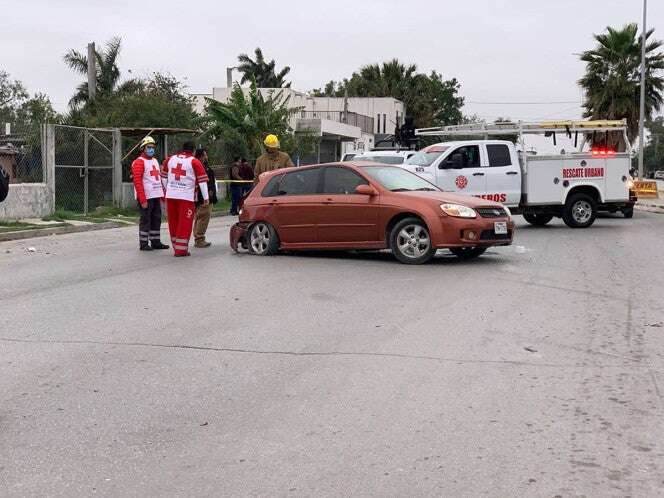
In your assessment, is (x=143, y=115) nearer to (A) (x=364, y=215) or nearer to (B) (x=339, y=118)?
(A) (x=364, y=215)

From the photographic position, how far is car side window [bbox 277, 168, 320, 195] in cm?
1382

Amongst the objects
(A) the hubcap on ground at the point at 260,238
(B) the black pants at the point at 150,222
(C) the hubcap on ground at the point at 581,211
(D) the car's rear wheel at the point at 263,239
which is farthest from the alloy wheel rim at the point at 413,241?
(C) the hubcap on ground at the point at 581,211

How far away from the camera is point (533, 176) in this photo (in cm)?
1992

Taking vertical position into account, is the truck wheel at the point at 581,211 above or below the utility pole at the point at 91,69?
below

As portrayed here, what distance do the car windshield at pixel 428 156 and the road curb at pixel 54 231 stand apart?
726 centimetres

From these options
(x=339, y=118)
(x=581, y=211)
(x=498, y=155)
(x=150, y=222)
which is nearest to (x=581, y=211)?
(x=581, y=211)

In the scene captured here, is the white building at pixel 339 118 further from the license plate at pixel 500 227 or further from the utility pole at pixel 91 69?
the license plate at pixel 500 227

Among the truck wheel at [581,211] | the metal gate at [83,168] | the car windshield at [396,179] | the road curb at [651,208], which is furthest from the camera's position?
the road curb at [651,208]

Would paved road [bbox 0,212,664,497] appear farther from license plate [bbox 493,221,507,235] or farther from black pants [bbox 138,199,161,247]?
black pants [bbox 138,199,161,247]

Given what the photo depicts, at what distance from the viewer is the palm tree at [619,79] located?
146 ft

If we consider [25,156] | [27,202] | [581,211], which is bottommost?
[581,211]

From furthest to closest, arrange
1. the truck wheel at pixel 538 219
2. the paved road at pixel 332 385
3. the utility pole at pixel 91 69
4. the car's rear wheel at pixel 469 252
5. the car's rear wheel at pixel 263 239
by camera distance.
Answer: the utility pole at pixel 91 69 → the truck wheel at pixel 538 219 → the car's rear wheel at pixel 263 239 → the car's rear wheel at pixel 469 252 → the paved road at pixel 332 385

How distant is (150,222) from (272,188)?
2281 mm

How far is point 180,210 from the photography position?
45.7 feet
